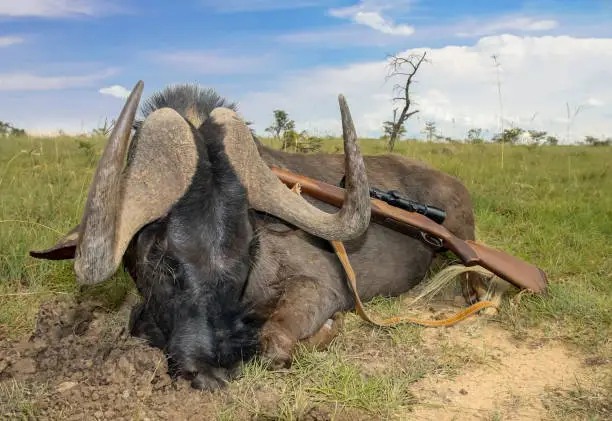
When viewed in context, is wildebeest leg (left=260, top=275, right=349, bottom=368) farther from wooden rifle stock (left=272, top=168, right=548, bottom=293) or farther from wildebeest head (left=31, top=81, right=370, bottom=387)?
wooden rifle stock (left=272, top=168, right=548, bottom=293)

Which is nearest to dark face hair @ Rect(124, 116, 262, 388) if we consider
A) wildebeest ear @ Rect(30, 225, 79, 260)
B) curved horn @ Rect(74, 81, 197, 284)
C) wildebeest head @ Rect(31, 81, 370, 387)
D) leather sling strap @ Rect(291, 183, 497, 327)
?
wildebeest head @ Rect(31, 81, 370, 387)

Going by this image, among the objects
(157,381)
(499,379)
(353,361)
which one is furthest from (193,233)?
(499,379)

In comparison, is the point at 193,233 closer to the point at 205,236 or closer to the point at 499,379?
the point at 205,236

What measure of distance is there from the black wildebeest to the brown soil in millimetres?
177

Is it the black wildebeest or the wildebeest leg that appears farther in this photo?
the wildebeest leg

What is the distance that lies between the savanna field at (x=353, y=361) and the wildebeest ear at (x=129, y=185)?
0.67 metres

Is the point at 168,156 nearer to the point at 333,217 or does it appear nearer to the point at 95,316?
the point at 333,217

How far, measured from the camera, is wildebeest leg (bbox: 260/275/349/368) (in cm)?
355

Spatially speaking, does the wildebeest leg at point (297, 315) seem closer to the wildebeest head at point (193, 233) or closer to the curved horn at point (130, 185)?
the wildebeest head at point (193, 233)

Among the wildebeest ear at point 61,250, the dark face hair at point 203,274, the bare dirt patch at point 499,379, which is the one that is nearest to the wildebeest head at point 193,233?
the dark face hair at point 203,274

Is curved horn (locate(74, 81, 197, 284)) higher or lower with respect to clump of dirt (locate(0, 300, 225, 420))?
higher

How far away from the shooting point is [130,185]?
329 cm

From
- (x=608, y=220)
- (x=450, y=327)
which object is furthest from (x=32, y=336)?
(x=608, y=220)

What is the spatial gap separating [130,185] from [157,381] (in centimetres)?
110
